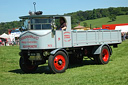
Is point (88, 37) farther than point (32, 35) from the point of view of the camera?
Yes

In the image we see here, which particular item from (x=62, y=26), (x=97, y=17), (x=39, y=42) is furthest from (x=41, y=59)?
(x=97, y=17)

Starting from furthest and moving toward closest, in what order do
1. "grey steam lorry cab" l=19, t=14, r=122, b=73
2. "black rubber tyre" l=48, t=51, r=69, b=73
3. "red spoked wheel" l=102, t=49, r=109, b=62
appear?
1. "red spoked wheel" l=102, t=49, r=109, b=62
2. "grey steam lorry cab" l=19, t=14, r=122, b=73
3. "black rubber tyre" l=48, t=51, r=69, b=73

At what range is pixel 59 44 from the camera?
415 inches

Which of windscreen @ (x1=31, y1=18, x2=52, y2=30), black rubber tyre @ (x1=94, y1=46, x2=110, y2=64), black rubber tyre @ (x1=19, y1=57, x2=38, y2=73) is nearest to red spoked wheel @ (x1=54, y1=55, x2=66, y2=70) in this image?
windscreen @ (x1=31, y1=18, x2=52, y2=30)

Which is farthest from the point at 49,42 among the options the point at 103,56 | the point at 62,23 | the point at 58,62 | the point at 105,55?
the point at 105,55

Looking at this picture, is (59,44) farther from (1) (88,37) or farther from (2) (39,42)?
(1) (88,37)

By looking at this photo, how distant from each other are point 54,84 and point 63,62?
9.44 ft

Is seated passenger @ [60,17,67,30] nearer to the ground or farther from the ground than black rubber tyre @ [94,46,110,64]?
farther from the ground

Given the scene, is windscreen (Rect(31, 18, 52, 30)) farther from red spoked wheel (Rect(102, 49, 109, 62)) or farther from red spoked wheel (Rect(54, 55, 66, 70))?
red spoked wheel (Rect(102, 49, 109, 62))

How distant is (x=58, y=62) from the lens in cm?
1025

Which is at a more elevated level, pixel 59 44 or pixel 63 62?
pixel 59 44

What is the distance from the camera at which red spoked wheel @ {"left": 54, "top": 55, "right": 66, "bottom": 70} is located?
10.2 metres

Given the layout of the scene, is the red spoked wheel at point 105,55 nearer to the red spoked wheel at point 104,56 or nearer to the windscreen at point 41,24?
the red spoked wheel at point 104,56

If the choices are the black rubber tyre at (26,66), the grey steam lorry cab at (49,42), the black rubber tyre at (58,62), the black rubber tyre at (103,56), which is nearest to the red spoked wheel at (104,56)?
the black rubber tyre at (103,56)
